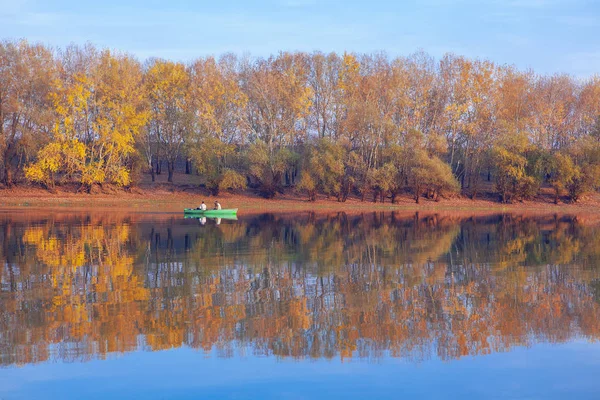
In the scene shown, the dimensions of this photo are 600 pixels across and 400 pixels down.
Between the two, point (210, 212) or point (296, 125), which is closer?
point (210, 212)

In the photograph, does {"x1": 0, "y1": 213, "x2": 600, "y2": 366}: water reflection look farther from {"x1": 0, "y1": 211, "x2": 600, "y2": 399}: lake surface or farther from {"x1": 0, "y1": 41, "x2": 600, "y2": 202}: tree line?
{"x1": 0, "y1": 41, "x2": 600, "y2": 202}: tree line

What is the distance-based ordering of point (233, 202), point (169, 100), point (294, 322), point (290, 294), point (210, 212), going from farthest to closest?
point (169, 100), point (233, 202), point (210, 212), point (290, 294), point (294, 322)

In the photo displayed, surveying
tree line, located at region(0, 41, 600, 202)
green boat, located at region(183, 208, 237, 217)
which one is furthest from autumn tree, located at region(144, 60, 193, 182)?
green boat, located at region(183, 208, 237, 217)

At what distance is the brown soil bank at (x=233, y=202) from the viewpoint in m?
59.5

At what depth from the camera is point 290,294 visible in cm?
1773

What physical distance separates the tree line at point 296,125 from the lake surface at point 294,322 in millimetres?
36193

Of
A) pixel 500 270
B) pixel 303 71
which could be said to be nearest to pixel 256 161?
pixel 303 71

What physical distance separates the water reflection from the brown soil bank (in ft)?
91.0

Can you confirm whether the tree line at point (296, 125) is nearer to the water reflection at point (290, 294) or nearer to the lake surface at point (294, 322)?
the water reflection at point (290, 294)

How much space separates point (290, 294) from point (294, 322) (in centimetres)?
320

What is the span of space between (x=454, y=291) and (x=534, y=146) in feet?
180

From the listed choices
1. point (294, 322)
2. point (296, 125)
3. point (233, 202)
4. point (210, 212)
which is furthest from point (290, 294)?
point (296, 125)

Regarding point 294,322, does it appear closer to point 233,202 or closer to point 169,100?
point 233,202

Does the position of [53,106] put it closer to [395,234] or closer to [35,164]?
[35,164]
